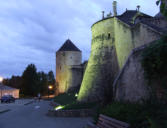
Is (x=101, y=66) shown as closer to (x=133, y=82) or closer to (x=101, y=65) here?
(x=101, y=65)

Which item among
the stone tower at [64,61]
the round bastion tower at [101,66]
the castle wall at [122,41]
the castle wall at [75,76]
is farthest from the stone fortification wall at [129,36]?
the stone tower at [64,61]

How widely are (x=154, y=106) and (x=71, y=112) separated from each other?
784 centimetres

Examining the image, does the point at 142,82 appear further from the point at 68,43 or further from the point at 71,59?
the point at 68,43

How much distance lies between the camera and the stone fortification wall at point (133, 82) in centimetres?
802

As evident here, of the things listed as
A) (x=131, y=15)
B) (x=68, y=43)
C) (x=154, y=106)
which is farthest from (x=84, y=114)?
(x=68, y=43)

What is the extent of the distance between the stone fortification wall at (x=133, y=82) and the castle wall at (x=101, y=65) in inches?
227

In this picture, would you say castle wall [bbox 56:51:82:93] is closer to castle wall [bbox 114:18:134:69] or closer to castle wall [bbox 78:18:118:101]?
castle wall [bbox 78:18:118:101]

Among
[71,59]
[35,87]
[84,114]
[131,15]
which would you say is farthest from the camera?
[35,87]

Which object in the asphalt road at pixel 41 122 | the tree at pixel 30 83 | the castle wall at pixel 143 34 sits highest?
the castle wall at pixel 143 34

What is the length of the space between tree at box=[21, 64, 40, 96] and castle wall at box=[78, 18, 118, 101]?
36.5 metres

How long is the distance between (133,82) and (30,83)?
46208mm

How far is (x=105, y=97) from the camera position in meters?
15.7

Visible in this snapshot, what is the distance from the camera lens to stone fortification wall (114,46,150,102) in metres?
8.02

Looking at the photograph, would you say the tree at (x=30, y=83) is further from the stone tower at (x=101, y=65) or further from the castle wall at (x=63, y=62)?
the stone tower at (x=101, y=65)
